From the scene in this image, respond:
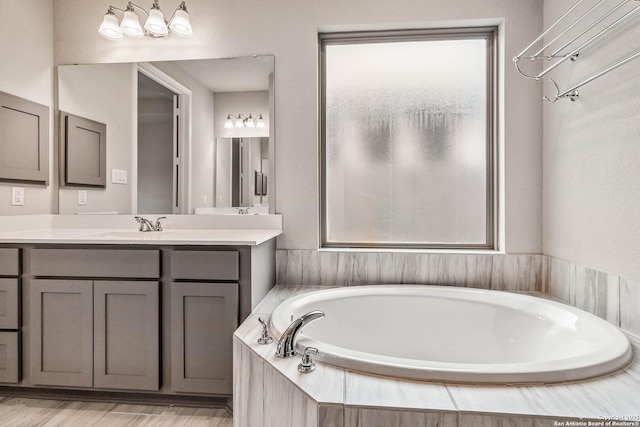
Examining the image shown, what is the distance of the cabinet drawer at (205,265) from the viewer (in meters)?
1.73

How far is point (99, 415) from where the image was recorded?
1.76 m

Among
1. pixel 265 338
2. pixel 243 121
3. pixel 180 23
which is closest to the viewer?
pixel 265 338

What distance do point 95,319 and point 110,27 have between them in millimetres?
1667

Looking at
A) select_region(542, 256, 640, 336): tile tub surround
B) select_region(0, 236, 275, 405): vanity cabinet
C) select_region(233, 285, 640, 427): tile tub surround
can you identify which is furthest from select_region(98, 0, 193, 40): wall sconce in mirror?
select_region(542, 256, 640, 336): tile tub surround

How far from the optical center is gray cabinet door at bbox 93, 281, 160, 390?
177cm

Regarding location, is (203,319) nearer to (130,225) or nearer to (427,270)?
(130,225)

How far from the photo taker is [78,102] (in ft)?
7.98

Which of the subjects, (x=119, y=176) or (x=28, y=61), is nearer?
(x=28, y=61)

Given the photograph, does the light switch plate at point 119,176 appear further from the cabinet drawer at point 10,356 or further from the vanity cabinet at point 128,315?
the cabinet drawer at point 10,356

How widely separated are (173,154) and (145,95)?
42cm

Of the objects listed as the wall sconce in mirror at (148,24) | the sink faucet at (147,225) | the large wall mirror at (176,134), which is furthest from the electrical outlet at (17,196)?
the wall sconce in mirror at (148,24)

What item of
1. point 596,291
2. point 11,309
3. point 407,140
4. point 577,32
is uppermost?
point 577,32

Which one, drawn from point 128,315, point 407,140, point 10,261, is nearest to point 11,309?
point 10,261

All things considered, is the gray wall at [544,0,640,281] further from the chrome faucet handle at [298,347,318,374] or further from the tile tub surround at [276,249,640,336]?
the chrome faucet handle at [298,347,318,374]
